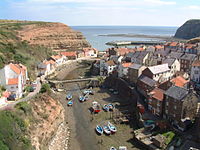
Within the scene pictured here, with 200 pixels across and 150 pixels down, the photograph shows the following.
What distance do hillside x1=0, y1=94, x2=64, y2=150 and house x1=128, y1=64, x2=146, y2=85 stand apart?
1951 centimetres

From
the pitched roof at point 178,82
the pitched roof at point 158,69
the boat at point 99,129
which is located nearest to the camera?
the boat at point 99,129

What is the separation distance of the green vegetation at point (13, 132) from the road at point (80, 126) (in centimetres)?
717

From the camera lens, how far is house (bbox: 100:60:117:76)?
5738cm

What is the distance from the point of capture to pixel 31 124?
28922mm

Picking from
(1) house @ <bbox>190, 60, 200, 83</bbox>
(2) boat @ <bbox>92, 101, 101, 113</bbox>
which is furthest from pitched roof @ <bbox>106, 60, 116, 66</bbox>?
(1) house @ <bbox>190, 60, 200, 83</bbox>

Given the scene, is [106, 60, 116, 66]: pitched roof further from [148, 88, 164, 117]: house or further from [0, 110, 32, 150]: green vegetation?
[0, 110, 32, 150]: green vegetation

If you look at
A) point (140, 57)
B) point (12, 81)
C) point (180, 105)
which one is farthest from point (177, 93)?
point (12, 81)

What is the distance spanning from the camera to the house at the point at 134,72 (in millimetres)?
45531

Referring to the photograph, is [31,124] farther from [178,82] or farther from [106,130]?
[178,82]

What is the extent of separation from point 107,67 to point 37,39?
51657mm

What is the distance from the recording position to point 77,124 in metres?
34.8

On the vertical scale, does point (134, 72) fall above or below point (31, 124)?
above

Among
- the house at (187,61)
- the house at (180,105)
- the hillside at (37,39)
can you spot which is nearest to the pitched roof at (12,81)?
the hillside at (37,39)

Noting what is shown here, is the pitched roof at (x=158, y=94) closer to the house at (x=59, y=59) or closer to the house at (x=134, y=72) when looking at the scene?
the house at (x=134, y=72)
